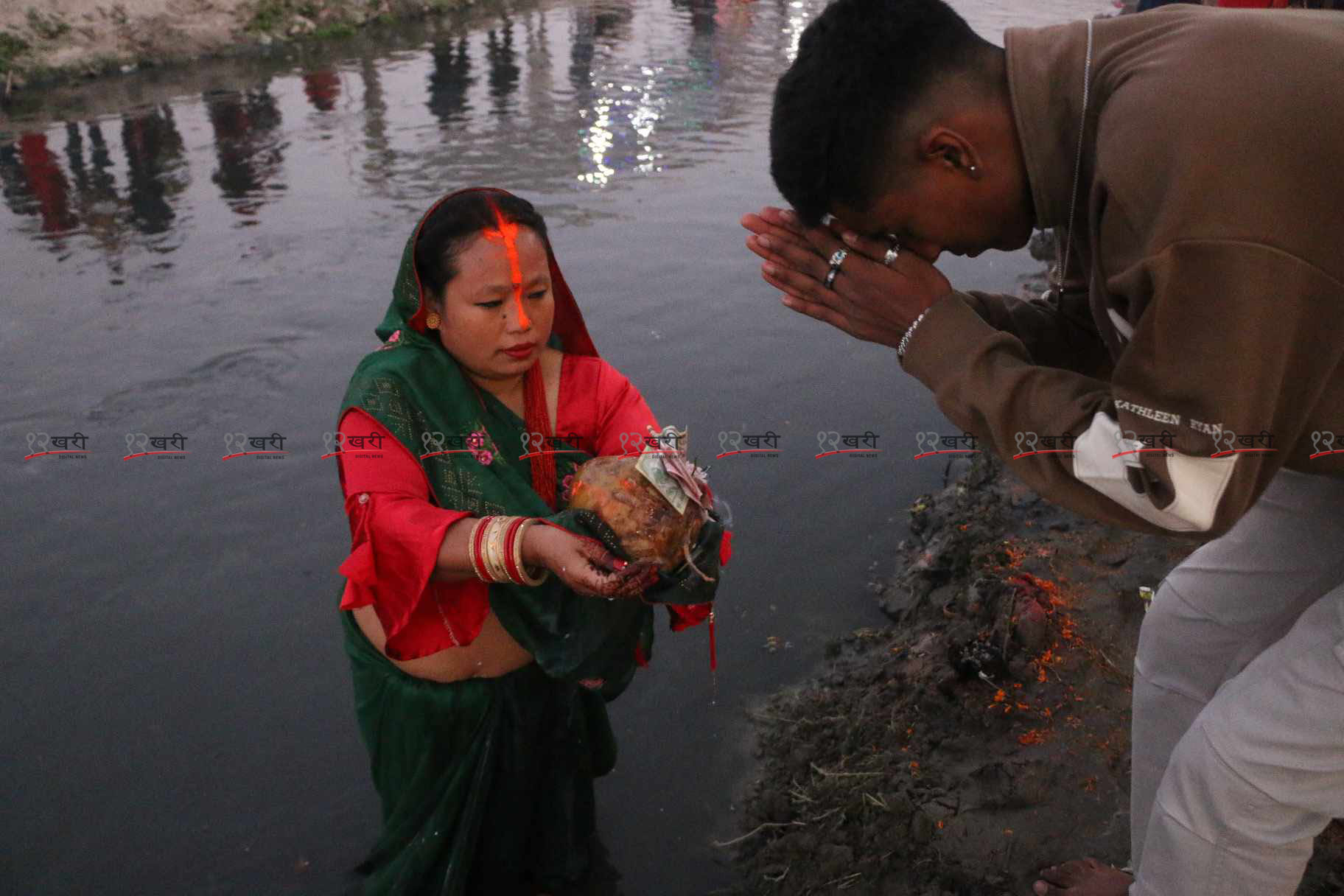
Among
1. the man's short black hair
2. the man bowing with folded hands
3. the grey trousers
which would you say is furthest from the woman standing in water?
the grey trousers

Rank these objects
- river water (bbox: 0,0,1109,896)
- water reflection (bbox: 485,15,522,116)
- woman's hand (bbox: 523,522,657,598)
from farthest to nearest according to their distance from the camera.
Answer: water reflection (bbox: 485,15,522,116)
river water (bbox: 0,0,1109,896)
woman's hand (bbox: 523,522,657,598)

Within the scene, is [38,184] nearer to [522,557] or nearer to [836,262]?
[522,557]

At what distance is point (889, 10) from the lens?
5.70 ft

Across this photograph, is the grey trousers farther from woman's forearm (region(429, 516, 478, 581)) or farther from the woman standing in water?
woman's forearm (region(429, 516, 478, 581))

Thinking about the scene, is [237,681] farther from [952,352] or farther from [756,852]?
[952,352]

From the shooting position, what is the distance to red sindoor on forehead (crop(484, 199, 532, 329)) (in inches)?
93.2

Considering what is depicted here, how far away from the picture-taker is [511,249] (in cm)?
237

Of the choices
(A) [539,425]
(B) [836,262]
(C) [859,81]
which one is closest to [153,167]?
(A) [539,425]

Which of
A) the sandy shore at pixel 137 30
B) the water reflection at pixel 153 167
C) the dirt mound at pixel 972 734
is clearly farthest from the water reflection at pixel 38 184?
the dirt mound at pixel 972 734

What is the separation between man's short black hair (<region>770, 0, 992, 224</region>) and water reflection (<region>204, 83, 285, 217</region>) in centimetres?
795

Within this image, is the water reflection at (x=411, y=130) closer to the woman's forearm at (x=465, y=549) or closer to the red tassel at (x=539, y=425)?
the red tassel at (x=539, y=425)

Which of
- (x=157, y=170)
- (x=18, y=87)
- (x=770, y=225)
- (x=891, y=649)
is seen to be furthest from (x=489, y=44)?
(x=770, y=225)

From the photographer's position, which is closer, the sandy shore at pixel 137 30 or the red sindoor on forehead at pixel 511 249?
the red sindoor on forehead at pixel 511 249

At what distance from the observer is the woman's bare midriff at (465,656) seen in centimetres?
251
